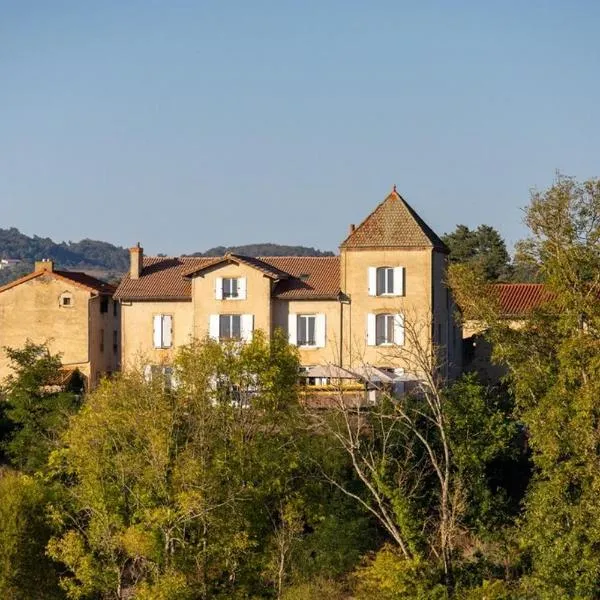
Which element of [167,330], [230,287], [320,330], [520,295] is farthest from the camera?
[520,295]

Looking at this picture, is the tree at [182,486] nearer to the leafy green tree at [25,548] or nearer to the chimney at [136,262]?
the leafy green tree at [25,548]

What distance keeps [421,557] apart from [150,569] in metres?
7.23

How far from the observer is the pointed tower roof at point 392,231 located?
4866cm

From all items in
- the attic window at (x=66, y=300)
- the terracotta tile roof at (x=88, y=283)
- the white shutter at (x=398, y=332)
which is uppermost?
the terracotta tile roof at (x=88, y=283)

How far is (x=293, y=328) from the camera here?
49.1 metres

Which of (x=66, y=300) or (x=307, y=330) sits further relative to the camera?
(x=66, y=300)

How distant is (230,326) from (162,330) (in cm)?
279

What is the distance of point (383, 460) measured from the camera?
35750mm

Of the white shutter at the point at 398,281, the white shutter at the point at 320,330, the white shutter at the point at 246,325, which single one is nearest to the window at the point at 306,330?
the white shutter at the point at 320,330

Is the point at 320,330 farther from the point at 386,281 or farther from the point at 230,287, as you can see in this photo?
the point at 230,287

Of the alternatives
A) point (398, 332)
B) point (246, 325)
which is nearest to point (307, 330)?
point (246, 325)

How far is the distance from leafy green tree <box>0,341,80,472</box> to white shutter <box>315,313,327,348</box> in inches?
357

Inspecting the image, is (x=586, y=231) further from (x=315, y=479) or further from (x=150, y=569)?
(x=150, y=569)

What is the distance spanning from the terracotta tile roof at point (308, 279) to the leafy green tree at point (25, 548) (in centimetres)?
1486
